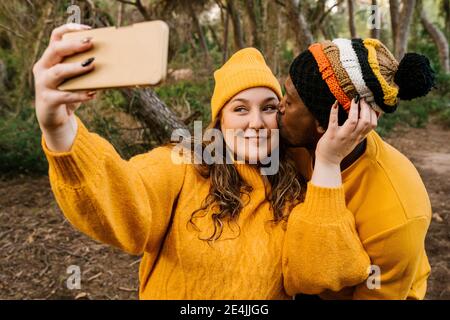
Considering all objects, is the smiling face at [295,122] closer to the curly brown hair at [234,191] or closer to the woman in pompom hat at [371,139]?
the woman in pompom hat at [371,139]

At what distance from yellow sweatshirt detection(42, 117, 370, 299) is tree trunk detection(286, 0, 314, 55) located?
192 inches

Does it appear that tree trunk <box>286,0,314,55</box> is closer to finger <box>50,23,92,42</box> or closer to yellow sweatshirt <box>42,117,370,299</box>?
yellow sweatshirt <box>42,117,370,299</box>

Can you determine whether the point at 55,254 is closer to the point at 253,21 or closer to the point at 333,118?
the point at 333,118

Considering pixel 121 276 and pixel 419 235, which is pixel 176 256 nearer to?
pixel 419 235

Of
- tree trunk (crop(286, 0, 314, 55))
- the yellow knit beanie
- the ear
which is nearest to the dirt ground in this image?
the yellow knit beanie

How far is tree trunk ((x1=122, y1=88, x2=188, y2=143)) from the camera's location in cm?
459

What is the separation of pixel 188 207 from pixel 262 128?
43 cm

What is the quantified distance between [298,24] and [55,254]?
4463 mm

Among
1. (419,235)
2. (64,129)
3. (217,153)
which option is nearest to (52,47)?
(64,129)

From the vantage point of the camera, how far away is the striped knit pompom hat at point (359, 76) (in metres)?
1.35

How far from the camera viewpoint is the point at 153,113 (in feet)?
15.3

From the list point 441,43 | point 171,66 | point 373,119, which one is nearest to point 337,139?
point 373,119

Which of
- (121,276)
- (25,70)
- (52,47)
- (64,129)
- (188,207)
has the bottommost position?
(121,276)
